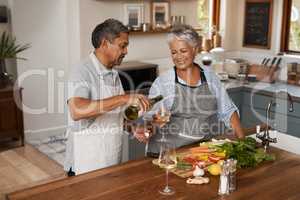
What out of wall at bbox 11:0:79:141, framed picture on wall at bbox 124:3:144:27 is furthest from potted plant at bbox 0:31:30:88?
framed picture on wall at bbox 124:3:144:27

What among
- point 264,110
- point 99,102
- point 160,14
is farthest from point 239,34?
point 99,102

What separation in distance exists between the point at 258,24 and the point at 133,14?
1.59m

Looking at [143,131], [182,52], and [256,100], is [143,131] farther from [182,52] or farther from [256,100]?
[256,100]

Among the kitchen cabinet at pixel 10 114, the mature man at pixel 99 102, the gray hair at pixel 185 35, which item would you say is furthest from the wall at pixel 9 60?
the gray hair at pixel 185 35

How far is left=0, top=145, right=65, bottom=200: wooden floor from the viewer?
386cm

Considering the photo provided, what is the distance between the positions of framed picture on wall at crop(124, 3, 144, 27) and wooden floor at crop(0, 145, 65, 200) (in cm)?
174

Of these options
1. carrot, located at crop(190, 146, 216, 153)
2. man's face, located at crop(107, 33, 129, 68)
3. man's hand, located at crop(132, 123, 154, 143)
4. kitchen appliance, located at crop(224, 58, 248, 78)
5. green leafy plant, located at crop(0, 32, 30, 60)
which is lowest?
carrot, located at crop(190, 146, 216, 153)

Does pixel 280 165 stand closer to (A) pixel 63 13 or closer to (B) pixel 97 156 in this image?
(B) pixel 97 156

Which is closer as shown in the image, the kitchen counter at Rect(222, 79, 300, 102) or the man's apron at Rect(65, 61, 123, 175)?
the man's apron at Rect(65, 61, 123, 175)

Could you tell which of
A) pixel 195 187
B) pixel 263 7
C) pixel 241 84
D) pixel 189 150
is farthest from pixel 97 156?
pixel 263 7

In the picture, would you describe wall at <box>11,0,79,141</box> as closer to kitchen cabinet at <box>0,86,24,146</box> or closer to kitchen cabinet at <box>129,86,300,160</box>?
kitchen cabinet at <box>0,86,24,146</box>

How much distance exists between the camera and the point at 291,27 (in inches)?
184

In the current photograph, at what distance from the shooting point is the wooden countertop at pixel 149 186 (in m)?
1.74

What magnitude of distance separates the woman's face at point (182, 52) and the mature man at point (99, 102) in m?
0.32
